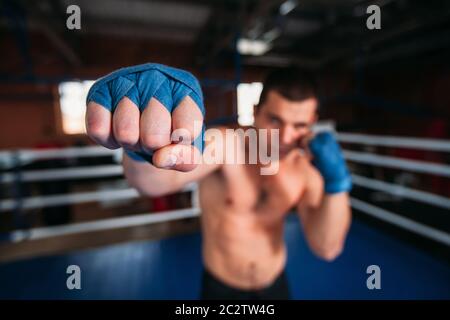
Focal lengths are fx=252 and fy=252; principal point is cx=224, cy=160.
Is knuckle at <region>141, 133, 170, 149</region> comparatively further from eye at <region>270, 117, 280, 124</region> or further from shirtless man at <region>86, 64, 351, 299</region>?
eye at <region>270, 117, 280, 124</region>

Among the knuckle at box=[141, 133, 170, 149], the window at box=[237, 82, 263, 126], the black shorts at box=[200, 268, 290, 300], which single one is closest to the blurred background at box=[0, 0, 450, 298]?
the window at box=[237, 82, 263, 126]

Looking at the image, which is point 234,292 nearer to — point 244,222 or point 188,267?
point 244,222

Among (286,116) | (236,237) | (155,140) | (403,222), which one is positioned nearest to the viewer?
(155,140)

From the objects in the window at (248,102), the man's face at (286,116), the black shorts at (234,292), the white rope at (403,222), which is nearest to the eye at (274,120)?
the man's face at (286,116)

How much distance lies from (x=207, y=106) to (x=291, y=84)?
573 mm

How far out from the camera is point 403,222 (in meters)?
1.77

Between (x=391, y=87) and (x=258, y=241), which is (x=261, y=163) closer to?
(x=258, y=241)

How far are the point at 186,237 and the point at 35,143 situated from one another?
4.18 metres

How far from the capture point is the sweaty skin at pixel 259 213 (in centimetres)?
93

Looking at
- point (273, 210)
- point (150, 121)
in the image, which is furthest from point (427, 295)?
point (150, 121)

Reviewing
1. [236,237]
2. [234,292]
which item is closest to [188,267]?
[234,292]

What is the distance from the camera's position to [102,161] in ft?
15.1

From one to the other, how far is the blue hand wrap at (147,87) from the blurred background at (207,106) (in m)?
0.05

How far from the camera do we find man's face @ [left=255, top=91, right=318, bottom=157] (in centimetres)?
85
